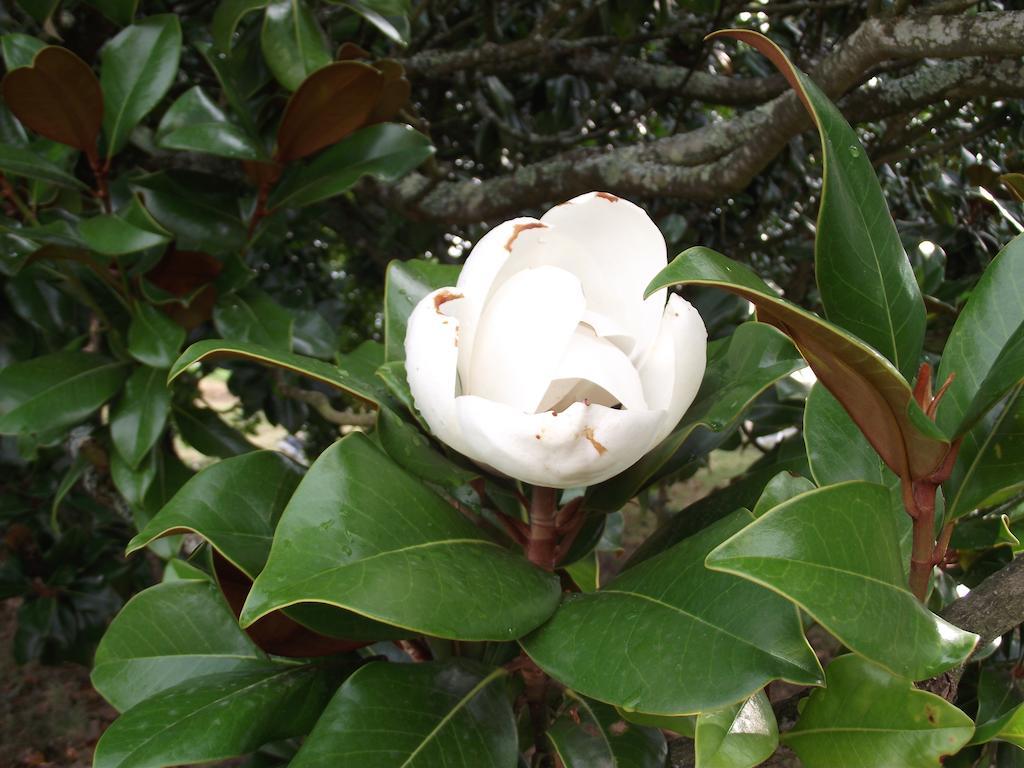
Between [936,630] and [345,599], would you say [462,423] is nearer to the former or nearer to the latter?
[345,599]

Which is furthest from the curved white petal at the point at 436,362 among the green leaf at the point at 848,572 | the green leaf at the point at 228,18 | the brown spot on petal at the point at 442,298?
the green leaf at the point at 228,18

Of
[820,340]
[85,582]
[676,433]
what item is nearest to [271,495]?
[676,433]

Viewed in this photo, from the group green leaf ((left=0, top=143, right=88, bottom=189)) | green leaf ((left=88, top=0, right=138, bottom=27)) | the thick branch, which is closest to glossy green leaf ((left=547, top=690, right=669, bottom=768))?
the thick branch

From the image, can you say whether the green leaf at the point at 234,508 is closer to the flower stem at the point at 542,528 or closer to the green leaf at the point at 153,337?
the flower stem at the point at 542,528

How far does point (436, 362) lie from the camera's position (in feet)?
1.97

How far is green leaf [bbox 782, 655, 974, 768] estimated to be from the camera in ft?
1.74

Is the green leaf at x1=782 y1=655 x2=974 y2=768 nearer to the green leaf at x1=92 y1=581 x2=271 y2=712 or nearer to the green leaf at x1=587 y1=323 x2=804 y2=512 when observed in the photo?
the green leaf at x1=587 y1=323 x2=804 y2=512

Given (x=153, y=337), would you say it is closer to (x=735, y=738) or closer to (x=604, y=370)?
(x=604, y=370)

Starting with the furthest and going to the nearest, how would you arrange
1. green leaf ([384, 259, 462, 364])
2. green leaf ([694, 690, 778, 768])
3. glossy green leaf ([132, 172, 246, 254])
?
1. glossy green leaf ([132, 172, 246, 254])
2. green leaf ([384, 259, 462, 364])
3. green leaf ([694, 690, 778, 768])

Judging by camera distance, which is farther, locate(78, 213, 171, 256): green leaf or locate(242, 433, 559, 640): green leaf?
locate(78, 213, 171, 256): green leaf

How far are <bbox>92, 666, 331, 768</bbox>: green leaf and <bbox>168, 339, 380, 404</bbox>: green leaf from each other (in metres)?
0.25

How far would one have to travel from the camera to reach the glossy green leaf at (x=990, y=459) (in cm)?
61

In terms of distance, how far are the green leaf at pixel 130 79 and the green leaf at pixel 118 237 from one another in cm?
20

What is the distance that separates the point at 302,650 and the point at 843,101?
1636mm
